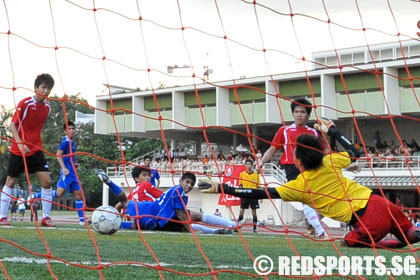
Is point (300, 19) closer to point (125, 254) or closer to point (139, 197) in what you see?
point (125, 254)

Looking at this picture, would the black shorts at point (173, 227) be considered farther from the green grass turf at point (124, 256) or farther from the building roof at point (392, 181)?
the building roof at point (392, 181)

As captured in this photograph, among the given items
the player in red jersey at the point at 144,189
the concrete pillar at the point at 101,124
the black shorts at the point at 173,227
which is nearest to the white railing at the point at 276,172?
the concrete pillar at the point at 101,124

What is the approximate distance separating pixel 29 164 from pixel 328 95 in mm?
23305

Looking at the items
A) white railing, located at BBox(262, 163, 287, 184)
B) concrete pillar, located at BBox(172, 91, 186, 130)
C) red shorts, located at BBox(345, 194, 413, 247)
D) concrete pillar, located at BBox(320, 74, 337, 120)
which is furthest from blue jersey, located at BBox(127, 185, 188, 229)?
concrete pillar, located at BBox(172, 91, 186, 130)

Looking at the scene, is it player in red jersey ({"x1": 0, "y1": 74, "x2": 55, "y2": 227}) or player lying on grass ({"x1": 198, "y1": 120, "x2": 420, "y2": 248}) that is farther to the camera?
player in red jersey ({"x1": 0, "y1": 74, "x2": 55, "y2": 227})

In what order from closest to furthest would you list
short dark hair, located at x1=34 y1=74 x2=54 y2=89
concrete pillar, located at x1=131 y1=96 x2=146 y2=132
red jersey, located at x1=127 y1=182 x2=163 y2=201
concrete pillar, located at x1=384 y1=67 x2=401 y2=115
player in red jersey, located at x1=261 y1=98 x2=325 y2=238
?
short dark hair, located at x1=34 y1=74 x2=54 y2=89 < player in red jersey, located at x1=261 y1=98 x2=325 y2=238 < red jersey, located at x1=127 y1=182 x2=163 y2=201 < concrete pillar, located at x1=384 y1=67 x2=401 y2=115 < concrete pillar, located at x1=131 y1=96 x2=146 y2=132

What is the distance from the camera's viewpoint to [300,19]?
6867 mm

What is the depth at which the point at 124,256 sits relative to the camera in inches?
227

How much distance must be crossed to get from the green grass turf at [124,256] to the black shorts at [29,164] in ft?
2.31

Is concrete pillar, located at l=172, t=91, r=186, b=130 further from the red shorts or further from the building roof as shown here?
the red shorts

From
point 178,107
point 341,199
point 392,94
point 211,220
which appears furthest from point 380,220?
point 178,107

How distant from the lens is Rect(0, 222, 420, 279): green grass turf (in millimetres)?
4664

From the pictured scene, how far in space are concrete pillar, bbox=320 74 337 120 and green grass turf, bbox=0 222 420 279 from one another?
900 inches

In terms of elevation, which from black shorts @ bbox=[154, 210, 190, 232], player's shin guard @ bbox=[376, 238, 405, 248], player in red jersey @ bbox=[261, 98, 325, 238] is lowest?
black shorts @ bbox=[154, 210, 190, 232]
